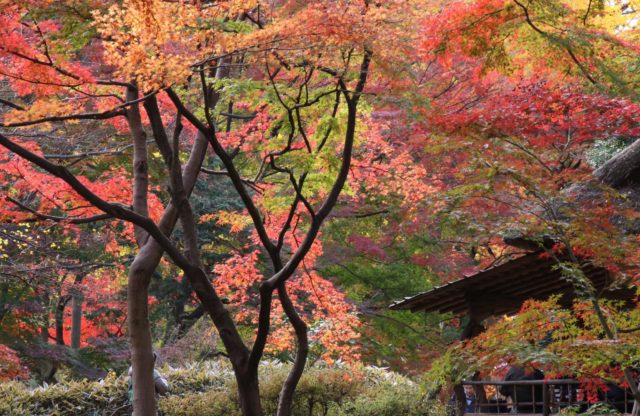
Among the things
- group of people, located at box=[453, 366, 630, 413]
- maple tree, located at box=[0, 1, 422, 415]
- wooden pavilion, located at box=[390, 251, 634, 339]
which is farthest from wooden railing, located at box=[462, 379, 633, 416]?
maple tree, located at box=[0, 1, 422, 415]

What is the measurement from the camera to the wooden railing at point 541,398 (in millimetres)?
9531

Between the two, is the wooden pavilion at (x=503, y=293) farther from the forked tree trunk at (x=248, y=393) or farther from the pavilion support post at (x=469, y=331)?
the forked tree trunk at (x=248, y=393)

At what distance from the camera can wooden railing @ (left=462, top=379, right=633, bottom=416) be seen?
9.53 metres

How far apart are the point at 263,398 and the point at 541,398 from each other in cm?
424

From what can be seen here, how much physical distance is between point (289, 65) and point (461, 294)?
384 cm

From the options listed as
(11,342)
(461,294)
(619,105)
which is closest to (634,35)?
(619,105)

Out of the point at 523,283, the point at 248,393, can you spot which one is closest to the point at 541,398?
the point at 523,283

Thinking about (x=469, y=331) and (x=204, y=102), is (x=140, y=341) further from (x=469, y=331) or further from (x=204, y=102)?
(x=469, y=331)

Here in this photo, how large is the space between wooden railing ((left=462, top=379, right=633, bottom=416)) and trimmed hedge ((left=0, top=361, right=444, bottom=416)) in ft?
3.55

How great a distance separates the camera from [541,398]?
10.8m

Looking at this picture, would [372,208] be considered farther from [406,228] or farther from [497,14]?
[497,14]

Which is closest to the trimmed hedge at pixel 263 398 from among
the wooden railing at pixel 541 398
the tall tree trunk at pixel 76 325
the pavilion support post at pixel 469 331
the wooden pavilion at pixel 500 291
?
the pavilion support post at pixel 469 331

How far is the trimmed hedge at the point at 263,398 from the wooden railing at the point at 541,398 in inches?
42.6

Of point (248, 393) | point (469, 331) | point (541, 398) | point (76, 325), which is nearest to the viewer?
point (248, 393)
